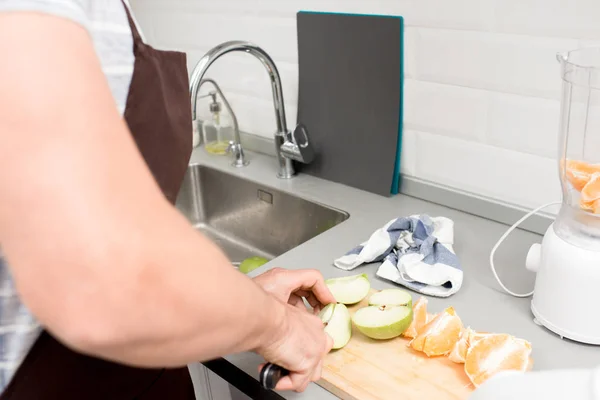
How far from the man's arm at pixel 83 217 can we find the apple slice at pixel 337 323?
1.37 ft

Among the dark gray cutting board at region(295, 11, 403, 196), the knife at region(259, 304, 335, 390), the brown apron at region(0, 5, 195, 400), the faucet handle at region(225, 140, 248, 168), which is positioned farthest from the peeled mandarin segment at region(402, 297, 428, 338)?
the faucet handle at region(225, 140, 248, 168)

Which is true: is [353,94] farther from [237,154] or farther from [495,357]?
[495,357]

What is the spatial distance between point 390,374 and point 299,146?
70cm

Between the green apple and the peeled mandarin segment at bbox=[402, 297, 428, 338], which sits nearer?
the peeled mandarin segment at bbox=[402, 297, 428, 338]

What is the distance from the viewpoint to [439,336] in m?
0.81

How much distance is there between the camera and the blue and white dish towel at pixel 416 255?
96 cm

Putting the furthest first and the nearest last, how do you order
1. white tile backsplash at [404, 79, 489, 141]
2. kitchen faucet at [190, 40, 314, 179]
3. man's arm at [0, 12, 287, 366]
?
1. kitchen faucet at [190, 40, 314, 179]
2. white tile backsplash at [404, 79, 489, 141]
3. man's arm at [0, 12, 287, 366]

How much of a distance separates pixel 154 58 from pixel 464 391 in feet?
1.75

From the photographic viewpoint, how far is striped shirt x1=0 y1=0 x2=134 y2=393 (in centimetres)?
53

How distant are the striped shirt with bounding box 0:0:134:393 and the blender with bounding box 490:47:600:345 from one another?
588 millimetres

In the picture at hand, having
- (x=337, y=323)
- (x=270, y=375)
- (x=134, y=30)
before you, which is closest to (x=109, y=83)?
(x=134, y=30)

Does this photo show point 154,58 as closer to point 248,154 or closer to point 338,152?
point 338,152

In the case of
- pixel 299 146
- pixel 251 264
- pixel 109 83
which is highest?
pixel 109 83

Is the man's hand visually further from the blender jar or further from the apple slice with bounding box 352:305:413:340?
the blender jar
